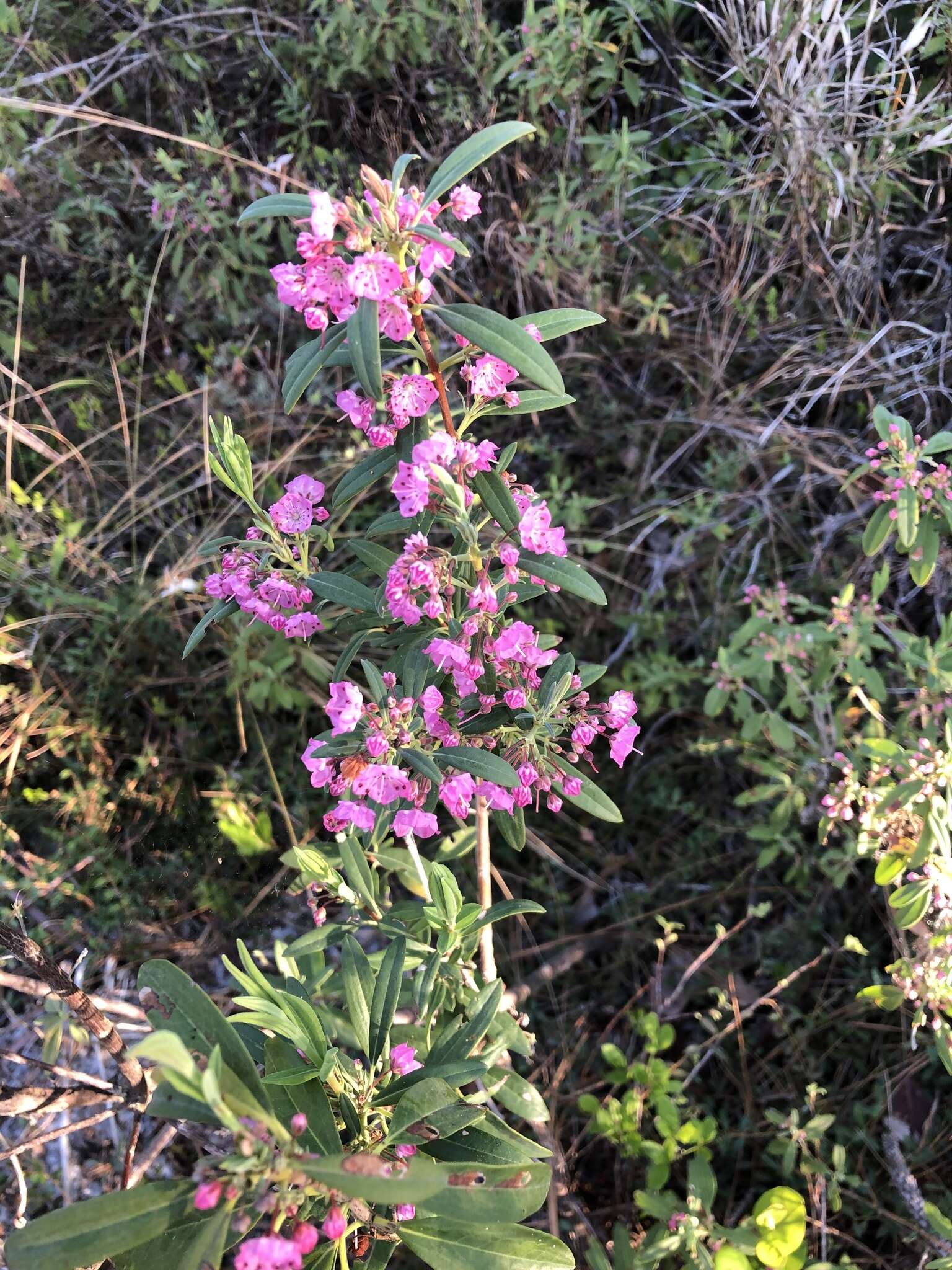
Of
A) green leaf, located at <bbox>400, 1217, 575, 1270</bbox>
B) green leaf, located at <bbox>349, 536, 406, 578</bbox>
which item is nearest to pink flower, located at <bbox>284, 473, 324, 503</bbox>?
green leaf, located at <bbox>349, 536, 406, 578</bbox>

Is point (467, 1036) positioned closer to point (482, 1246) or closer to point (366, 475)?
point (482, 1246)

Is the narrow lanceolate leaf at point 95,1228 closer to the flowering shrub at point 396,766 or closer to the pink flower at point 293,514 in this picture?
the flowering shrub at point 396,766

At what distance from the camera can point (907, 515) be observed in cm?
211

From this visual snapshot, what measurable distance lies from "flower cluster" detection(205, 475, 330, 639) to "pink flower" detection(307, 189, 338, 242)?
1.57 ft

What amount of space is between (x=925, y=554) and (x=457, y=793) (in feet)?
5.07

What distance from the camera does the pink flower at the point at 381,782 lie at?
1.34 metres

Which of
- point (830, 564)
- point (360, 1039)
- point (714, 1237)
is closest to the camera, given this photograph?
point (360, 1039)

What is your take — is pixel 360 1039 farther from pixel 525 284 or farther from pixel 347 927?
pixel 525 284

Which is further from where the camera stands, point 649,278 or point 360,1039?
point 649,278

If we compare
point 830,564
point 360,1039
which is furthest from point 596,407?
point 360,1039

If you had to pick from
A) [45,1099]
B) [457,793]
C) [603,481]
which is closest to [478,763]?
[457,793]

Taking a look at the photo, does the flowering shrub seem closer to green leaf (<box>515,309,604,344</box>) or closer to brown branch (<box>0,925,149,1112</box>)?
green leaf (<box>515,309,604,344</box>)

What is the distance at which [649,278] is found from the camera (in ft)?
10.8

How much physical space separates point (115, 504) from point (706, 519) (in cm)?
232
